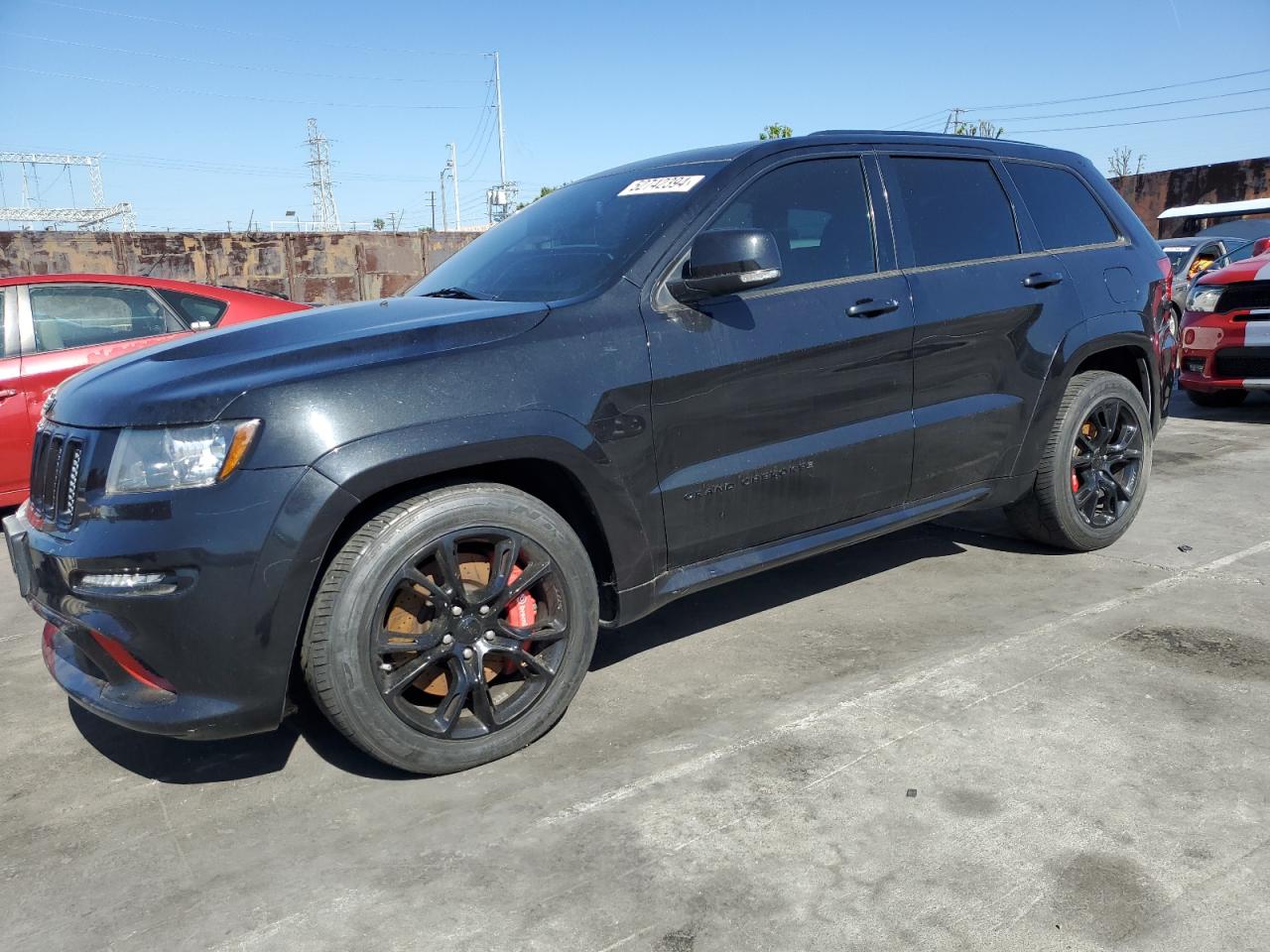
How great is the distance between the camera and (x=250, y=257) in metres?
20.7

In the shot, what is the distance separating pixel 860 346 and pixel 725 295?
59 centimetres

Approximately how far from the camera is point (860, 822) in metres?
2.59

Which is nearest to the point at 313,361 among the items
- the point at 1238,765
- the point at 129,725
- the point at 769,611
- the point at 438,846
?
the point at 129,725

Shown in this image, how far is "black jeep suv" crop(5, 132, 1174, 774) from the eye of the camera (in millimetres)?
2584

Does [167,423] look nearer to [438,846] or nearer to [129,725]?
[129,725]

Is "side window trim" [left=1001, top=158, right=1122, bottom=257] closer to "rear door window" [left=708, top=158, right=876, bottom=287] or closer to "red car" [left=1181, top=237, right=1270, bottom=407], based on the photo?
"rear door window" [left=708, top=158, right=876, bottom=287]

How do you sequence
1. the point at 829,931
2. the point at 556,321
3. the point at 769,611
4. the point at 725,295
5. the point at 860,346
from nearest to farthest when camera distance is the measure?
1. the point at 829,931
2. the point at 556,321
3. the point at 725,295
4. the point at 860,346
5. the point at 769,611

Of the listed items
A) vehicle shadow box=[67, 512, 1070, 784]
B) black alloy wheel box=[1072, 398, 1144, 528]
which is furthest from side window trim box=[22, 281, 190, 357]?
black alloy wheel box=[1072, 398, 1144, 528]

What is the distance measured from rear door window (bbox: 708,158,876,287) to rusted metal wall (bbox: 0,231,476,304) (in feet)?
53.4

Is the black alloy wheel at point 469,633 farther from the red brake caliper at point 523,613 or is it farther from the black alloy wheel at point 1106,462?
the black alloy wheel at point 1106,462

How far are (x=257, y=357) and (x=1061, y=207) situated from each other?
11.6 ft

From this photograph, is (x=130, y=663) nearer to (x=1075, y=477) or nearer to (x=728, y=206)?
(x=728, y=206)

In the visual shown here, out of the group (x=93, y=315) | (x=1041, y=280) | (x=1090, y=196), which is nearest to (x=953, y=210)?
(x=1041, y=280)

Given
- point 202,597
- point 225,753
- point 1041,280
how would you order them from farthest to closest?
point 1041,280 → point 225,753 → point 202,597
